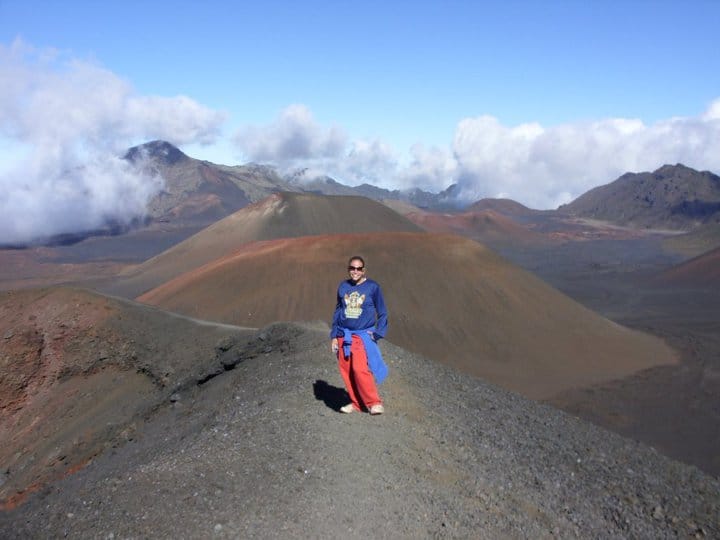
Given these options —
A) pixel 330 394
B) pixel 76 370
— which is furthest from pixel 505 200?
pixel 330 394

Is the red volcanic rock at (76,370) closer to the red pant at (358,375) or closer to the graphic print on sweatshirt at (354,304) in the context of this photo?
the red pant at (358,375)

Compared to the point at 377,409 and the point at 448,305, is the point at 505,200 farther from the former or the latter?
the point at 377,409

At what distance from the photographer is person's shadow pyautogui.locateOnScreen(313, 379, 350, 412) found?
7170 mm

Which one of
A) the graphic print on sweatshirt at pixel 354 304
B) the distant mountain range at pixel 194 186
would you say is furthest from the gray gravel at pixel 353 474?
the distant mountain range at pixel 194 186

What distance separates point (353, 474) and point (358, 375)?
4.07 feet

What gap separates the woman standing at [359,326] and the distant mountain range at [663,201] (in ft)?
366

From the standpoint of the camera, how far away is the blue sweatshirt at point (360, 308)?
649cm

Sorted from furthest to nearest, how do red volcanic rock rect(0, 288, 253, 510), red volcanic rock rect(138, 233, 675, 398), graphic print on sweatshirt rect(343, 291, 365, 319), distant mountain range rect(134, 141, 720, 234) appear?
distant mountain range rect(134, 141, 720, 234), red volcanic rock rect(138, 233, 675, 398), red volcanic rock rect(0, 288, 253, 510), graphic print on sweatshirt rect(343, 291, 365, 319)

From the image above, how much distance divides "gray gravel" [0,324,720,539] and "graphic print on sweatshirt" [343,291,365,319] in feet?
3.73

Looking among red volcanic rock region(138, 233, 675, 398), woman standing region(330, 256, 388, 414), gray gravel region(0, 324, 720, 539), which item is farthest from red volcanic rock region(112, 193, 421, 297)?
woman standing region(330, 256, 388, 414)

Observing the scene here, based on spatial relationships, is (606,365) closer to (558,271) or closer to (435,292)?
(435,292)

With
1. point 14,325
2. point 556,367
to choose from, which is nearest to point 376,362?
point 14,325

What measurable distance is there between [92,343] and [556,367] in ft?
48.2

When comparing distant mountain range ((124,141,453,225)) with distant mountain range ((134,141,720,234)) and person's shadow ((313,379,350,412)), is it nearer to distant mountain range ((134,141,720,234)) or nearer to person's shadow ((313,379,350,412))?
distant mountain range ((134,141,720,234))
